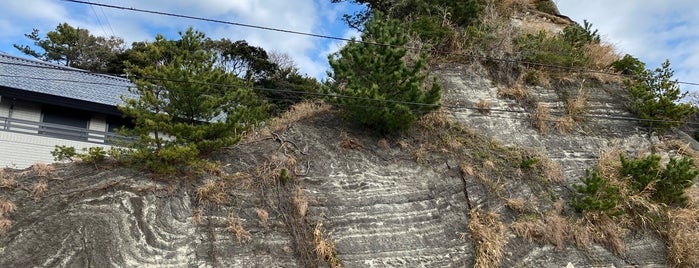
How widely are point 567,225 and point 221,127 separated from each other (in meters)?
5.92

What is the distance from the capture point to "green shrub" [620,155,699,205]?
27.1 feet

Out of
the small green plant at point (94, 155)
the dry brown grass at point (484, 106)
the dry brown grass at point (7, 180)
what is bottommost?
the dry brown grass at point (7, 180)

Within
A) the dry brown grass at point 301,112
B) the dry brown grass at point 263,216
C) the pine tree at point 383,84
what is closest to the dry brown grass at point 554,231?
the pine tree at point 383,84

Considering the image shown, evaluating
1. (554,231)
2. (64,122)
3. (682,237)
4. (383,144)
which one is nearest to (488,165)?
(554,231)

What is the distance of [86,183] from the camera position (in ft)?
21.9

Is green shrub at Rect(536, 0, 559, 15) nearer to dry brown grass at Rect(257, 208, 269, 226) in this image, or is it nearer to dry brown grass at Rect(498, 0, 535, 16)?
dry brown grass at Rect(498, 0, 535, 16)

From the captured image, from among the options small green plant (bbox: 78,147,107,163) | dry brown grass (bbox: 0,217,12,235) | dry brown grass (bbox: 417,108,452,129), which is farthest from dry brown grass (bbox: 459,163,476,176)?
dry brown grass (bbox: 0,217,12,235)

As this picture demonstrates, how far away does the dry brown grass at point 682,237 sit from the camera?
760 centimetres

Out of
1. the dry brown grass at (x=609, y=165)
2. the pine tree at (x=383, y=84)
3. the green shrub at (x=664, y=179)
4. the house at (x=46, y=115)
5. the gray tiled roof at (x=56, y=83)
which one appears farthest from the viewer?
the gray tiled roof at (x=56, y=83)

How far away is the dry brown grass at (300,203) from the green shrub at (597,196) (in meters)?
4.72

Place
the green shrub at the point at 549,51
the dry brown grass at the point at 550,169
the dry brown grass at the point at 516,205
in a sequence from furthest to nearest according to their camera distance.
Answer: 1. the green shrub at the point at 549,51
2. the dry brown grass at the point at 550,169
3. the dry brown grass at the point at 516,205

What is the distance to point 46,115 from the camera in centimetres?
1281

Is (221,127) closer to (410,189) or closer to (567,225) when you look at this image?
(410,189)

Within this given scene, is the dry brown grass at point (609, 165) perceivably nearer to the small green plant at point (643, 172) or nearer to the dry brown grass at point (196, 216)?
the small green plant at point (643, 172)
